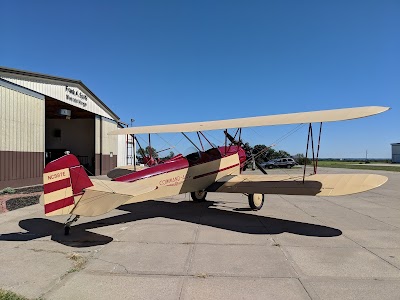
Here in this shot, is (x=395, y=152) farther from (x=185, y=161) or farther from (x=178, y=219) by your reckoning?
(x=178, y=219)

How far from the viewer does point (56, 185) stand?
6.36 metres

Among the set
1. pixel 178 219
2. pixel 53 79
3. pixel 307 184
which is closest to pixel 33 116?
pixel 53 79

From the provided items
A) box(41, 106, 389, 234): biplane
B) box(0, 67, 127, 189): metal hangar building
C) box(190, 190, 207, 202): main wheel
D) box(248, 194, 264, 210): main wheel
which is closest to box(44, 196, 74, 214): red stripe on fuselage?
box(41, 106, 389, 234): biplane

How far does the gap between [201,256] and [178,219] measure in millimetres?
3448

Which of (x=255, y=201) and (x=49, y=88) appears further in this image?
(x=49, y=88)

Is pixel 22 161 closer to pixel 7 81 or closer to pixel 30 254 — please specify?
pixel 7 81

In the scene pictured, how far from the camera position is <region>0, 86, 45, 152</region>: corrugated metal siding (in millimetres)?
15062

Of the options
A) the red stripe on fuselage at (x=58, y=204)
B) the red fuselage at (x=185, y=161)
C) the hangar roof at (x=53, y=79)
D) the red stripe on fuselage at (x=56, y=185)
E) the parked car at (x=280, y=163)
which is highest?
the hangar roof at (x=53, y=79)

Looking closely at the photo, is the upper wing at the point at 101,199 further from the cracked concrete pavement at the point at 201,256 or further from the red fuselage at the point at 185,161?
the red fuselage at the point at 185,161

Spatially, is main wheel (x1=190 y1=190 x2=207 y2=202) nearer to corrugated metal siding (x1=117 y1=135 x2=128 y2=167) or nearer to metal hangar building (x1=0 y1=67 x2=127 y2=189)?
metal hangar building (x1=0 y1=67 x2=127 y2=189)

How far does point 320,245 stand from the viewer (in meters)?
6.29

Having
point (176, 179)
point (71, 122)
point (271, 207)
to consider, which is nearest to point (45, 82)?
point (71, 122)

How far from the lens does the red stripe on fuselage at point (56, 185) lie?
20.4 ft

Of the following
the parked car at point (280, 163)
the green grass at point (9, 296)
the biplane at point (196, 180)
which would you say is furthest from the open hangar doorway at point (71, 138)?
the parked car at point (280, 163)
